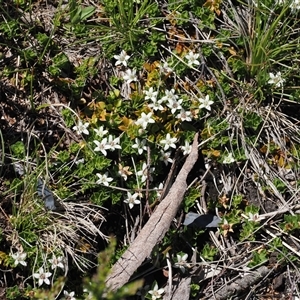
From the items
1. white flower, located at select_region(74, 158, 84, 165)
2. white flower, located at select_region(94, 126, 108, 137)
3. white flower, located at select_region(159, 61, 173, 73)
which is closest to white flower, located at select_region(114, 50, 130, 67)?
white flower, located at select_region(159, 61, 173, 73)

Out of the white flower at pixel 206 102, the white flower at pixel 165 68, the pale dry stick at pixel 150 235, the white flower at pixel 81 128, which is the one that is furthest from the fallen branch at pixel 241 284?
the white flower at pixel 165 68

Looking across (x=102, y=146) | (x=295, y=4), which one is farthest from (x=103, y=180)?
(x=295, y=4)

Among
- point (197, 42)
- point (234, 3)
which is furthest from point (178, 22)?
point (234, 3)

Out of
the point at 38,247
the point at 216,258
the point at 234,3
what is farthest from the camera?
the point at 234,3

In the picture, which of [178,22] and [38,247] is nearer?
[38,247]

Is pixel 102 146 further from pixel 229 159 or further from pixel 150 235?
pixel 229 159

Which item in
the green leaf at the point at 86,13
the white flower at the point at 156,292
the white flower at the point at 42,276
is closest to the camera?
the white flower at the point at 42,276

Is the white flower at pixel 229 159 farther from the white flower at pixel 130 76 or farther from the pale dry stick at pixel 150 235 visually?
the white flower at pixel 130 76

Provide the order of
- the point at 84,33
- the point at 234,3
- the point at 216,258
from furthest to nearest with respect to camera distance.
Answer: the point at 234,3 < the point at 84,33 < the point at 216,258

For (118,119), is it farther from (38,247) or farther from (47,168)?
(38,247)
